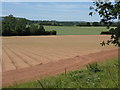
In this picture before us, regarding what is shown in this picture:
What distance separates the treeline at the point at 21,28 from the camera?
5988 cm

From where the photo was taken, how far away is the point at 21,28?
205 ft

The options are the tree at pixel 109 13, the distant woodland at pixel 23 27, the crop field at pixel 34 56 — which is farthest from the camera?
the distant woodland at pixel 23 27

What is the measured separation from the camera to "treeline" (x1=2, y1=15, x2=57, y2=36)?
59875 mm

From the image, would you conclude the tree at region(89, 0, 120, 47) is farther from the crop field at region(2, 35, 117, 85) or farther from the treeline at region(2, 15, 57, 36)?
the treeline at region(2, 15, 57, 36)

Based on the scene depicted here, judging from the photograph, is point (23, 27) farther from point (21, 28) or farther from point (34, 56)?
point (34, 56)

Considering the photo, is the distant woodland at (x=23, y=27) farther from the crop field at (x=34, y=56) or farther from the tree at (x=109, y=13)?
the tree at (x=109, y=13)

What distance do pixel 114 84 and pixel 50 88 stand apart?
1467 millimetres

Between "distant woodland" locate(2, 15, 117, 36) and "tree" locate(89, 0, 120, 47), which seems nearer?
"tree" locate(89, 0, 120, 47)

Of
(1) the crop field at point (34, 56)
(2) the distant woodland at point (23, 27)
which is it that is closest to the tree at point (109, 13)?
(1) the crop field at point (34, 56)

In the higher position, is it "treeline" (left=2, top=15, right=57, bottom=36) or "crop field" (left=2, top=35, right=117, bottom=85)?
"treeline" (left=2, top=15, right=57, bottom=36)

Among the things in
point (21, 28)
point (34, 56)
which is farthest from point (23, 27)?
point (34, 56)

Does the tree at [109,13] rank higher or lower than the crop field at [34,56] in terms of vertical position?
higher

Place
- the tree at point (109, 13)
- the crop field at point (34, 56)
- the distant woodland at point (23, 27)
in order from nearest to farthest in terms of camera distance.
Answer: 1. the tree at point (109, 13)
2. the crop field at point (34, 56)
3. the distant woodland at point (23, 27)

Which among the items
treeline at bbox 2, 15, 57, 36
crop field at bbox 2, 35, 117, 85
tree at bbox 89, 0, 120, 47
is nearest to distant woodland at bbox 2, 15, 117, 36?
treeline at bbox 2, 15, 57, 36
